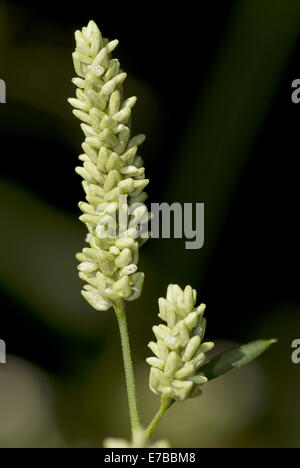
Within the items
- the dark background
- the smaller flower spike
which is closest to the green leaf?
the smaller flower spike

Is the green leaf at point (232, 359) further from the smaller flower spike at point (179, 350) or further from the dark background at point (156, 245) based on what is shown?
the dark background at point (156, 245)

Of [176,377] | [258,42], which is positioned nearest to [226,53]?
[258,42]

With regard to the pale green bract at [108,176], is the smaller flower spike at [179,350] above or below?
below

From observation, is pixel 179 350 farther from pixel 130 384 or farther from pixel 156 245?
pixel 156 245

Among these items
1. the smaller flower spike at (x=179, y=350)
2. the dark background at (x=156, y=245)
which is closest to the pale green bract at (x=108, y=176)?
the smaller flower spike at (x=179, y=350)

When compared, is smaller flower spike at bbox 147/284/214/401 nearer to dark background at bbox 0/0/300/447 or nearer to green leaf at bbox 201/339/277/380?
green leaf at bbox 201/339/277/380

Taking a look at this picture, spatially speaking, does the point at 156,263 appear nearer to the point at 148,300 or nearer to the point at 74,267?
the point at 148,300

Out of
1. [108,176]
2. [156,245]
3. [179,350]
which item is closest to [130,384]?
[179,350]
